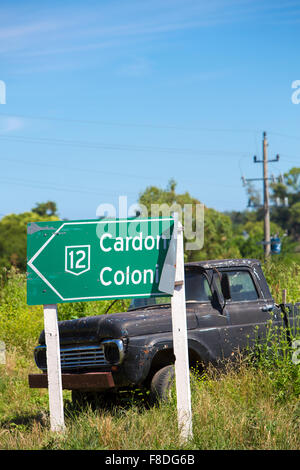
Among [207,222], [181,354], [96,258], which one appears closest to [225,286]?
[181,354]

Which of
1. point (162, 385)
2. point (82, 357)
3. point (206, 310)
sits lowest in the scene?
point (162, 385)

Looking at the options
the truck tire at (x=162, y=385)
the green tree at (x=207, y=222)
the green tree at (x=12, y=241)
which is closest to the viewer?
the truck tire at (x=162, y=385)

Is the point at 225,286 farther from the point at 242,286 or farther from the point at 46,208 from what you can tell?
the point at 46,208

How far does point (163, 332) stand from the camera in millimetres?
7398

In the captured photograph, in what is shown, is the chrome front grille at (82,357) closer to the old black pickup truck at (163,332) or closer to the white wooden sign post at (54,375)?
the old black pickup truck at (163,332)

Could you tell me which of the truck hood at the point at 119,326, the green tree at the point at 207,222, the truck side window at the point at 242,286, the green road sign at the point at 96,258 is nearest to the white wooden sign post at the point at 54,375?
the green road sign at the point at 96,258

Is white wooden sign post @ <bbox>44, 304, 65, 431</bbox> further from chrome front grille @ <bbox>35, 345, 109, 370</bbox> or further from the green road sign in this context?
chrome front grille @ <bbox>35, 345, 109, 370</bbox>

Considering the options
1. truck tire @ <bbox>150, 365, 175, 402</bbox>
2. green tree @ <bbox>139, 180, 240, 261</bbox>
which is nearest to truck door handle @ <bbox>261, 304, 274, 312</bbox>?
truck tire @ <bbox>150, 365, 175, 402</bbox>

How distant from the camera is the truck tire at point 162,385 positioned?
7.05 metres

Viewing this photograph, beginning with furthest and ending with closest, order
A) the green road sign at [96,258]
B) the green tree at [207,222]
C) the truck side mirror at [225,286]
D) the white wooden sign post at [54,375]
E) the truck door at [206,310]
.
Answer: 1. the green tree at [207,222]
2. the truck side mirror at [225,286]
3. the truck door at [206,310]
4. the green road sign at [96,258]
5. the white wooden sign post at [54,375]

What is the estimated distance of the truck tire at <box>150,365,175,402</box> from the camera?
23.1 feet

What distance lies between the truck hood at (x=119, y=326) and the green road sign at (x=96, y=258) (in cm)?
114

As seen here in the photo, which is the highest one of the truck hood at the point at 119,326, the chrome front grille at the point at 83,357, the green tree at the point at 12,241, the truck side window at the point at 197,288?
the green tree at the point at 12,241

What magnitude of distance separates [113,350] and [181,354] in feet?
4.61
